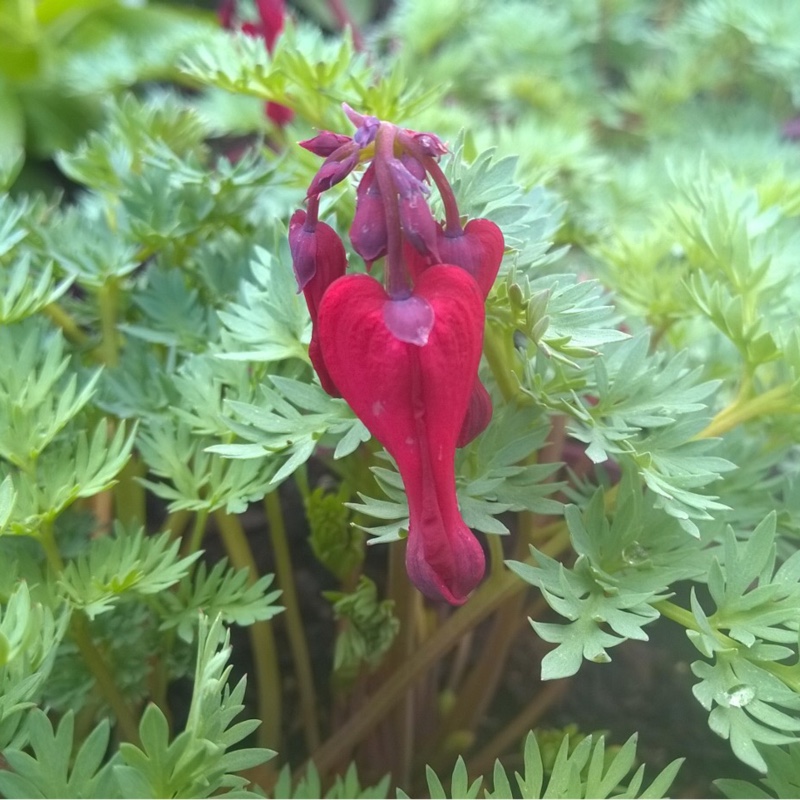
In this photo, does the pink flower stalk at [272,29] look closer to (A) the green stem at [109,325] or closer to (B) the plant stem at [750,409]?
(A) the green stem at [109,325]

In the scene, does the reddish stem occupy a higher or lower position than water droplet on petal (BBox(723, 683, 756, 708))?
higher

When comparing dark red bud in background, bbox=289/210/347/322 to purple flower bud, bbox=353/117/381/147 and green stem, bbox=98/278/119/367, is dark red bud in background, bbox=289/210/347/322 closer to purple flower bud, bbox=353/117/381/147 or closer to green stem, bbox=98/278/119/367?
purple flower bud, bbox=353/117/381/147

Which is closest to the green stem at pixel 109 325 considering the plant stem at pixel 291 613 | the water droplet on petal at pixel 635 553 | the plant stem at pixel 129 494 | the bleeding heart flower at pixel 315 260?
the plant stem at pixel 129 494

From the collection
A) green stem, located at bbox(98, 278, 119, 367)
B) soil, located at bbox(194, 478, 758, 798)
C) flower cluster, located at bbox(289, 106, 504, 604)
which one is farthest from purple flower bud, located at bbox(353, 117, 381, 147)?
soil, located at bbox(194, 478, 758, 798)

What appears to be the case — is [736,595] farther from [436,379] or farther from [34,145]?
[34,145]

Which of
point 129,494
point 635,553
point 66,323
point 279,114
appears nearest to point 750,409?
point 635,553

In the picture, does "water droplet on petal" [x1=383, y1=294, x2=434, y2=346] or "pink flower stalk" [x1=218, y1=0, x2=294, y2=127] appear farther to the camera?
"pink flower stalk" [x1=218, y1=0, x2=294, y2=127]
